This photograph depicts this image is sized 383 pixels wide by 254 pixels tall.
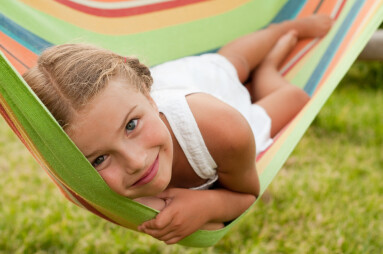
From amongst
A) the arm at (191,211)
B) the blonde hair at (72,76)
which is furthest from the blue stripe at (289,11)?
the blonde hair at (72,76)

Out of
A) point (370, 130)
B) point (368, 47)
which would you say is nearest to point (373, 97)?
point (370, 130)

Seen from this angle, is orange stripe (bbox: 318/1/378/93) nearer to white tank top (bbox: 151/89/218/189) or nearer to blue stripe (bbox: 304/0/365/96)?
blue stripe (bbox: 304/0/365/96)

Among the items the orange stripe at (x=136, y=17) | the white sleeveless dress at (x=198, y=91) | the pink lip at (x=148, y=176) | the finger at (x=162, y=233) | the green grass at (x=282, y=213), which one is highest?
the orange stripe at (x=136, y=17)

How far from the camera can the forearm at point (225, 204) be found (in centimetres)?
120

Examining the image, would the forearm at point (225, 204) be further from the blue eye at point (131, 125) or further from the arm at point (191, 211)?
the blue eye at point (131, 125)

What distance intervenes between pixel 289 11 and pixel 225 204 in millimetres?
1020

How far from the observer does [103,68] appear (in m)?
1.02

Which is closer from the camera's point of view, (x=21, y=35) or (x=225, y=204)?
(x=225, y=204)

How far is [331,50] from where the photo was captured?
1702mm

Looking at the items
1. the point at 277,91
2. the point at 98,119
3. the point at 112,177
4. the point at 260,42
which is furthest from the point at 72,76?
the point at 260,42

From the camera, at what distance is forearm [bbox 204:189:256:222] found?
3.95ft

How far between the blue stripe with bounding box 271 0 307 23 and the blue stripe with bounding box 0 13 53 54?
0.95 meters

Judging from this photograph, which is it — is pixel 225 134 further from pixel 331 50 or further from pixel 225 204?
pixel 331 50

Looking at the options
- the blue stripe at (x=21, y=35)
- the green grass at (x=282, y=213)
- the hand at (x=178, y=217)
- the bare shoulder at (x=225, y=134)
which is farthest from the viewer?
the green grass at (x=282, y=213)
